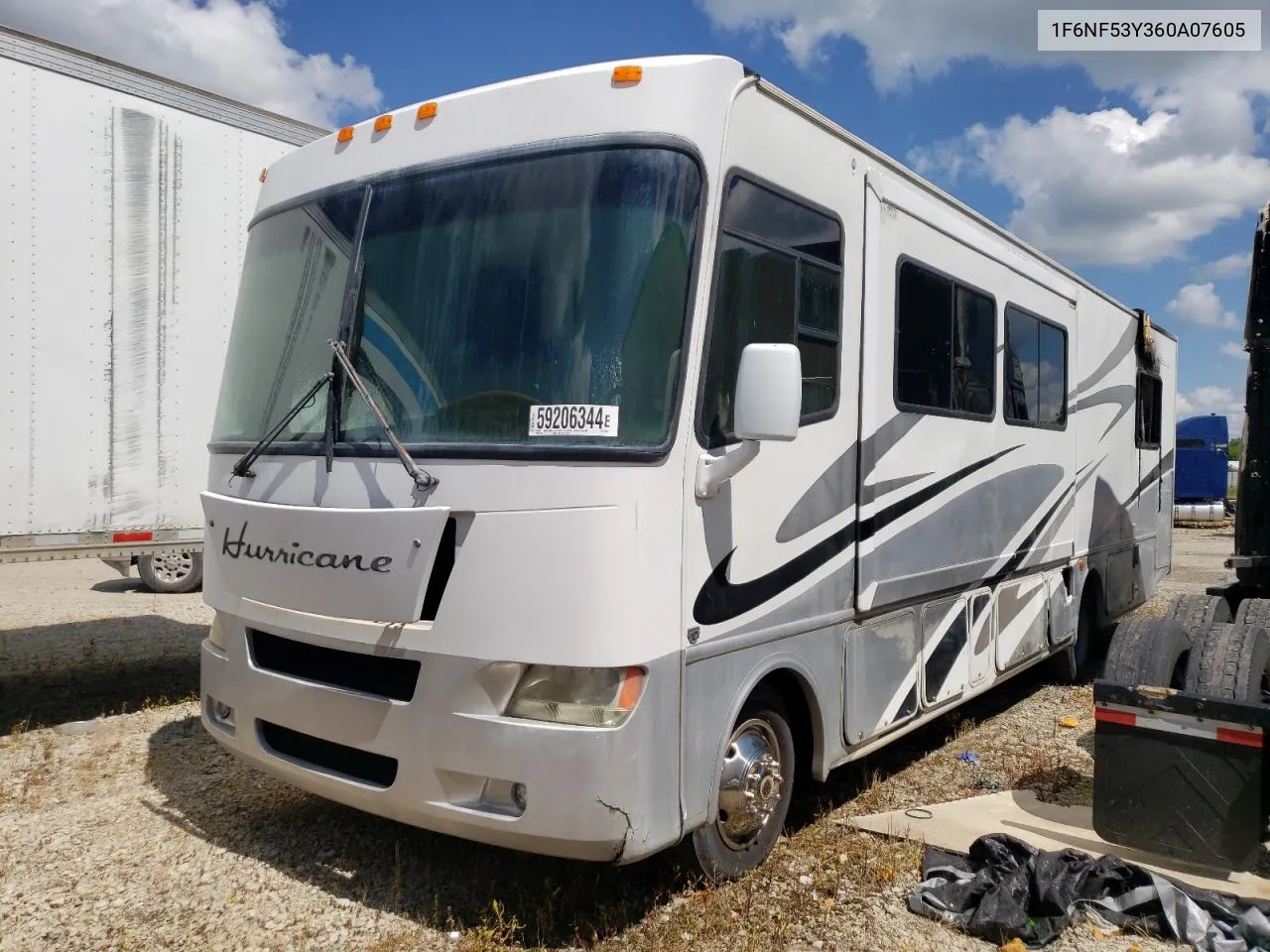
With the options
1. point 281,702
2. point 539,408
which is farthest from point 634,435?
point 281,702

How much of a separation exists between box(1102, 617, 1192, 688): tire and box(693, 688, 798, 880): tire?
1.58 meters

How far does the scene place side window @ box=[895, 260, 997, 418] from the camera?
5.02 meters

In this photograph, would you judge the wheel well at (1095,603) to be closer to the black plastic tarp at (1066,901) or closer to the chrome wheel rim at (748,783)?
the black plastic tarp at (1066,901)

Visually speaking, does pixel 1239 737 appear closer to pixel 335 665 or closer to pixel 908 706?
pixel 908 706

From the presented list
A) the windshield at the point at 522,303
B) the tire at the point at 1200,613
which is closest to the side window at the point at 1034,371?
the tire at the point at 1200,613

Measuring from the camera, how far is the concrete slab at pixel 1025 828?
4246mm

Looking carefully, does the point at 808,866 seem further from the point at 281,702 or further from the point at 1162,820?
the point at 281,702

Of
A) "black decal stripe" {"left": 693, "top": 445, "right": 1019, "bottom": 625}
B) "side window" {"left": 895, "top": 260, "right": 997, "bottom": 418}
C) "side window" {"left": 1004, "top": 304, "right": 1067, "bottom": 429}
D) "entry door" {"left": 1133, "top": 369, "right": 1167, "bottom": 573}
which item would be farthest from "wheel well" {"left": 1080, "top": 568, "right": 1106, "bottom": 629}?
"black decal stripe" {"left": 693, "top": 445, "right": 1019, "bottom": 625}

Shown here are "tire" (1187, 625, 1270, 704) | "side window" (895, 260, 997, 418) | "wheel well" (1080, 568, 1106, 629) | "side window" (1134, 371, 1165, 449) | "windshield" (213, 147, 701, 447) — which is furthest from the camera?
"side window" (1134, 371, 1165, 449)

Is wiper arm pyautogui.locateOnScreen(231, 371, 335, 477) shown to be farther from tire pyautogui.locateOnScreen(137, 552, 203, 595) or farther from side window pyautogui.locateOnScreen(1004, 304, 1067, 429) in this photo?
tire pyautogui.locateOnScreen(137, 552, 203, 595)

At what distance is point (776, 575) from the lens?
405 centimetres

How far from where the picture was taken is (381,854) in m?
4.37

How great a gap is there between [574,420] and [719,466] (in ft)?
1.73

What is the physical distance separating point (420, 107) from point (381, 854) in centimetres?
308
